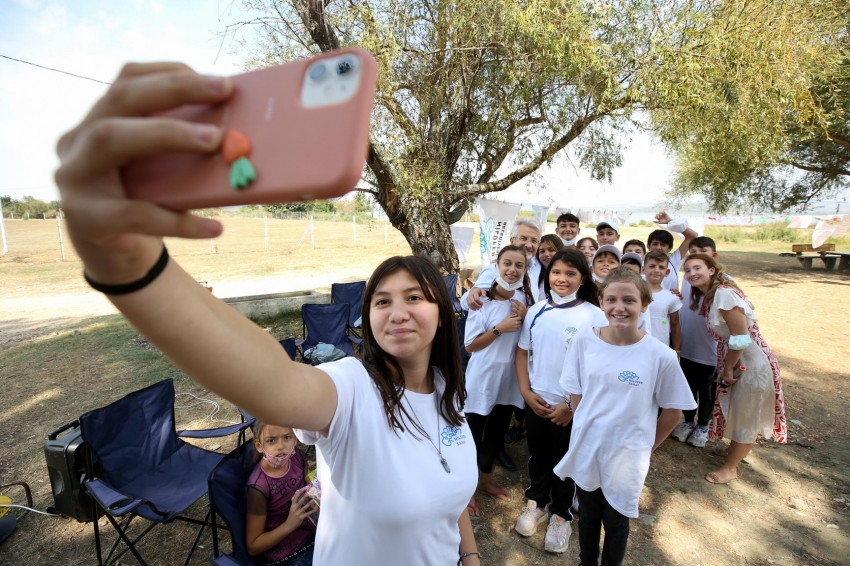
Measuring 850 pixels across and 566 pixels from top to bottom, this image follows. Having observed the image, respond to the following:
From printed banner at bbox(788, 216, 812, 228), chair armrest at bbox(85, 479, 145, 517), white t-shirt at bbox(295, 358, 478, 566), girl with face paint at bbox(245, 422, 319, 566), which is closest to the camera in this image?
white t-shirt at bbox(295, 358, 478, 566)

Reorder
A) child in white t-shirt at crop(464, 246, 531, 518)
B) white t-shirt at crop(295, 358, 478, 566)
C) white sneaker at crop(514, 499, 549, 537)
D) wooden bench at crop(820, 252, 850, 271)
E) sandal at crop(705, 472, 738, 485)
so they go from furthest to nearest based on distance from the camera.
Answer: wooden bench at crop(820, 252, 850, 271) < sandal at crop(705, 472, 738, 485) < child in white t-shirt at crop(464, 246, 531, 518) < white sneaker at crop(514, 499, 549, 537) < white t-shirt at crop(295, 358, 478, 566)

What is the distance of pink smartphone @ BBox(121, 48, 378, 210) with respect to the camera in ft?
1.39

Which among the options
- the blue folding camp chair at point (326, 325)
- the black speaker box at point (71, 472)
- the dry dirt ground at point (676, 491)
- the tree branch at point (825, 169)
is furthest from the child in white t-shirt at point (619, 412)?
the tree branch at point (825, 169)

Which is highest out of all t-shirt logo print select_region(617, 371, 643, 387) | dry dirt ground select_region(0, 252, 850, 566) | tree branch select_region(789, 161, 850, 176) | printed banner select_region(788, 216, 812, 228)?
tree branch select_region(789, 161, 850, 176)

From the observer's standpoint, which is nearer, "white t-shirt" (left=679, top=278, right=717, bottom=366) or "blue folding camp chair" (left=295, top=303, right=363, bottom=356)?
"white t-shirt" (left=679, top=278, right=717, bottom=366)

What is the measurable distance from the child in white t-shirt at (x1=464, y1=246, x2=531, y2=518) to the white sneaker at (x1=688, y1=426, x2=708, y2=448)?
202 centimetres

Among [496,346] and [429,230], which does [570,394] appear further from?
[429,230]

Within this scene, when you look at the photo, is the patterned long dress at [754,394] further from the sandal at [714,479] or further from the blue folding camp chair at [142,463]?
the blue folding camp chair at [142,463]

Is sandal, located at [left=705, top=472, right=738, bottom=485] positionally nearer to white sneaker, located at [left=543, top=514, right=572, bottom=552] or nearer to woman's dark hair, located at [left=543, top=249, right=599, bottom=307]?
white sneaker, located at [left=543, top=514, right=572, bottom=552]

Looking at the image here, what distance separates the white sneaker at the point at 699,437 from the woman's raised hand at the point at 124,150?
442 centimetres

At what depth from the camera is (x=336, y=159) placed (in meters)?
0.42

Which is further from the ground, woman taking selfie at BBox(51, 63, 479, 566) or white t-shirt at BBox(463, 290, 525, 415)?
woman taking selfie at BBox(51, 63, 479, 566)

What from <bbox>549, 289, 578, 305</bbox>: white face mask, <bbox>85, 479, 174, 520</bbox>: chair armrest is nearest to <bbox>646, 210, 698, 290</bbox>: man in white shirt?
<bbox>549, 289, 578, 305</bbox>: white face mask

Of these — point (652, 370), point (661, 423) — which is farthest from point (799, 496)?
point (652, 370)
